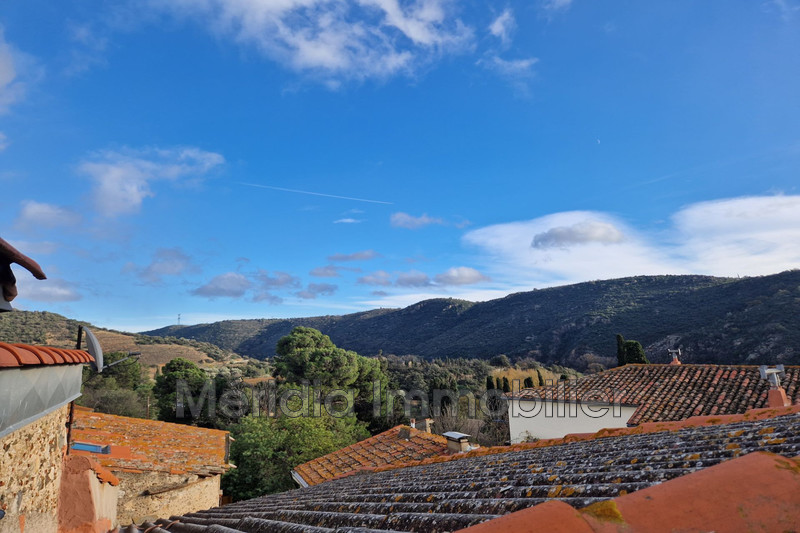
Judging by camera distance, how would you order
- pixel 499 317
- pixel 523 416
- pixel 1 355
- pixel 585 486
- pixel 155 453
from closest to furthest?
1. pixel 1 355
2. pixel 585 486
3. pixel 155 453
4. pixel 523 416
5. pixel 499 317

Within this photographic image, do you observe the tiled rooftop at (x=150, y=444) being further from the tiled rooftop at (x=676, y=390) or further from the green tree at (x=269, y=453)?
the tiled rooftop at (x=676, y=390)

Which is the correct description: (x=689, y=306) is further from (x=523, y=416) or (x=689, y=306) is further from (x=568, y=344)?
(x=523, y=416)

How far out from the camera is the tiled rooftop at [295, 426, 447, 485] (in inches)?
503

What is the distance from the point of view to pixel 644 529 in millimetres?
1125

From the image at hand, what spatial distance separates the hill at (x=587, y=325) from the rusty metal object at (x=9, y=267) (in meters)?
36.5

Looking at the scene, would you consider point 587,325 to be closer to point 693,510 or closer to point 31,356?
point 693,510

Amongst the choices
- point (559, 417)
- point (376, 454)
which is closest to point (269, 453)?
point (376, 454)

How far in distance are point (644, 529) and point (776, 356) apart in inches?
1465

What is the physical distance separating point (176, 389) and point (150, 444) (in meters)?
18.5

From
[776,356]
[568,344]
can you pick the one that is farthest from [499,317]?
[776,356]

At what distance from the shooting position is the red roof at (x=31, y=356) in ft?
6.76

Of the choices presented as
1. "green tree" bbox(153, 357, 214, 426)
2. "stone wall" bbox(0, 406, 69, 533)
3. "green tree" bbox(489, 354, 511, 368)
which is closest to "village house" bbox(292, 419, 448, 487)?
"stone wall" bbox(0, 406, 69, 533)

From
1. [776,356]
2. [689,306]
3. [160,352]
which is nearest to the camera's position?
[776,356]

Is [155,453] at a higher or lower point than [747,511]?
lower
